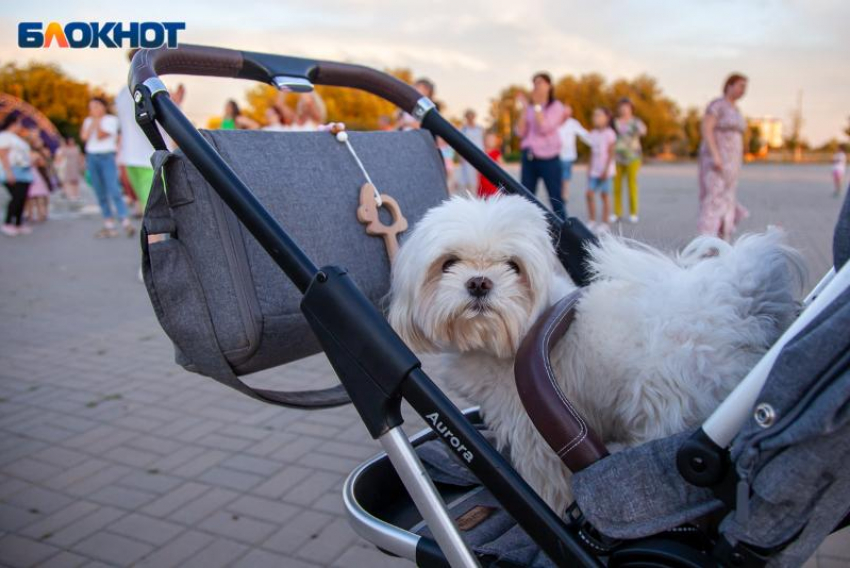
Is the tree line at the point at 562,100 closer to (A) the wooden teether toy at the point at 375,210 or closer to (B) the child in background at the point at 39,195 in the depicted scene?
(B) the child in background at the point at 39,195

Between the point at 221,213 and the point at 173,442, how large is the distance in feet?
7.21

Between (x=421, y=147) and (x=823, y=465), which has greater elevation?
(x=421, y=147)

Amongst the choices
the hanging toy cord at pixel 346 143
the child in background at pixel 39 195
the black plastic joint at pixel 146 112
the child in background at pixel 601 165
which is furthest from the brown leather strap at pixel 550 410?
the child in background at pixel 39 195

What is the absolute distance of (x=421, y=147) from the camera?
251cm

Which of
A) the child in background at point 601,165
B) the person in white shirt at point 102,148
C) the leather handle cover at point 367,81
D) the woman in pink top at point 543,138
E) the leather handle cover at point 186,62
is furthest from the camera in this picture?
the child in background at point 601,165

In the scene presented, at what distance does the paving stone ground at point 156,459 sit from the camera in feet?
8.52

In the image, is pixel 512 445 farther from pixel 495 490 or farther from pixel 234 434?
pixel 234 434

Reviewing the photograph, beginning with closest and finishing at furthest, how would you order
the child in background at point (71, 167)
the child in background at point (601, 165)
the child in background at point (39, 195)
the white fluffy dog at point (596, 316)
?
the white fluffy dog at point (596, 316)
the child in background at point (601, 165)
the child in background at point (39, 195)
the child in background at point (71, 167)

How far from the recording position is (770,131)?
4456 cm

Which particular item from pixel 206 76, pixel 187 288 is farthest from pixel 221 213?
pixel 206 76

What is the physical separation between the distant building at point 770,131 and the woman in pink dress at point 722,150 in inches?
1453

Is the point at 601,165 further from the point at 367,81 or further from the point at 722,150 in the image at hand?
the point at 367,81

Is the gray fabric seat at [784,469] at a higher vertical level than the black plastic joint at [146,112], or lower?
lower

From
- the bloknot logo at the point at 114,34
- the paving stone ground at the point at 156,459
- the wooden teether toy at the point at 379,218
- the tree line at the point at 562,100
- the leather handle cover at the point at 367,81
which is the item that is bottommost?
the paving stone ground at the point at 156,459
